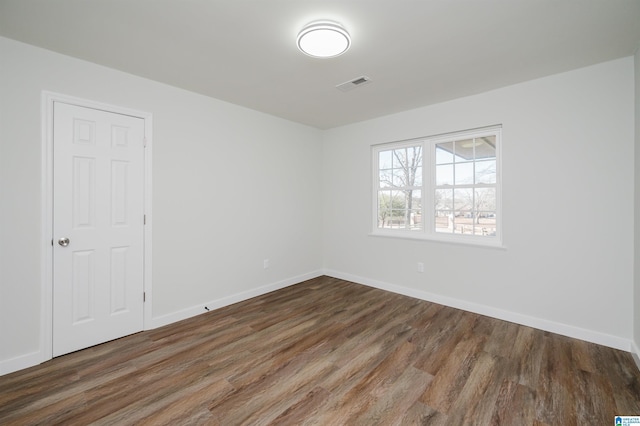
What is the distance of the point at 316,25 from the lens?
1927 mm

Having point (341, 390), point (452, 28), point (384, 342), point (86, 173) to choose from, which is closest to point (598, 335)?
point (384, 342)

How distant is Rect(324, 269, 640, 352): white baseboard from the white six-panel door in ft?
10.5

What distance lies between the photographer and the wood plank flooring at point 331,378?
1.73m

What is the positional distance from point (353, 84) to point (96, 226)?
2.95 meters

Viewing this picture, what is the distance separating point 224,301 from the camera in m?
3.52

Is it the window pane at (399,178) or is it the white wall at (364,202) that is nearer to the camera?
the white wall at (364,202)

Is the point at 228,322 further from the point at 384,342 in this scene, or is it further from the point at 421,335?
the point at 421,335

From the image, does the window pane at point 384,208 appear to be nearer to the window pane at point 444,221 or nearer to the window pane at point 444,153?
the window pane at point 444,221

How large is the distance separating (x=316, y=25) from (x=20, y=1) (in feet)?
6.30

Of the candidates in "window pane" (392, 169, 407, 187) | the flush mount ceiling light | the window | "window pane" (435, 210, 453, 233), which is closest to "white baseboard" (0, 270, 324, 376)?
the window

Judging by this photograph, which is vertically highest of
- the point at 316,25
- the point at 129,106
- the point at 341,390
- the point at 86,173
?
the point at 316,25

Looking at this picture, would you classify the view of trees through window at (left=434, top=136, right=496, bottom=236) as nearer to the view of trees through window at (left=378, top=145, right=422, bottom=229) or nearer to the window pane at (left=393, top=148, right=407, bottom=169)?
the view of trees through window at (left=378, top=145, right=422, bottom=229)

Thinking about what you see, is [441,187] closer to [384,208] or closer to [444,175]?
[444,175]

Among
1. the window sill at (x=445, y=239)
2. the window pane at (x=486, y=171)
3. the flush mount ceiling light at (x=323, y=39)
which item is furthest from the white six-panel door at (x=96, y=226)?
the window pane at (x=486, y=171)
